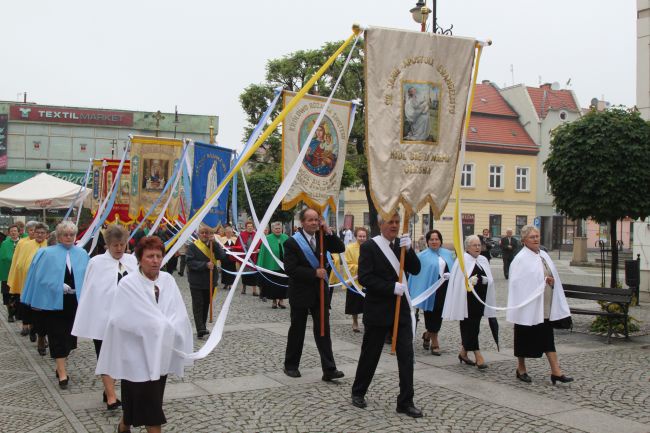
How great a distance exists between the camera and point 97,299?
20.0 feet

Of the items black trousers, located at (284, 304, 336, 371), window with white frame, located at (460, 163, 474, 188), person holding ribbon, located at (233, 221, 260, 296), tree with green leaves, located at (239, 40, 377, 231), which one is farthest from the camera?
window with white frame, located at (460, 163, 474, 188)

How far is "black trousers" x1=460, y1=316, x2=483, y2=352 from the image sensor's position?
8133mm

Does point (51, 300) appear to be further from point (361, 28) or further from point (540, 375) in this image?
point (540, 375)

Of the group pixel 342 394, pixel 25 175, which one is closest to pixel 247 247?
pixel 342 394

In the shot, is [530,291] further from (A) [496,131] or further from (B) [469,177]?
(A) [496,131]

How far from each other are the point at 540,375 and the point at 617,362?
62.6 inches

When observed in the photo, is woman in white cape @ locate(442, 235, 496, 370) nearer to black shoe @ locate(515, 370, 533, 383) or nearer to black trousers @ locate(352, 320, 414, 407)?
black shoe @ locate(515, 370, 533, 383)

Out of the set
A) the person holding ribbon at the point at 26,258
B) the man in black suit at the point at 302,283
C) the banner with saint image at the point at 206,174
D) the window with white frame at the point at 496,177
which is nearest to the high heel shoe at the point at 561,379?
the man in black suit at the point at 302,283

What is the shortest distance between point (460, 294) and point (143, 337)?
4981 mm

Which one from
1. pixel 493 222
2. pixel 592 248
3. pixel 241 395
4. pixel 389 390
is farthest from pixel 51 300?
pixel 592 248

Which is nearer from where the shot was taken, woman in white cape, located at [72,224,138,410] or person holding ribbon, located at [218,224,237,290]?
woman in white cape, located at [72,224,138,410]

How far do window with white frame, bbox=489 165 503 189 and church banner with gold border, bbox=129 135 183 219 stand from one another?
120 ft

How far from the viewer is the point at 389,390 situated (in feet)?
22.4

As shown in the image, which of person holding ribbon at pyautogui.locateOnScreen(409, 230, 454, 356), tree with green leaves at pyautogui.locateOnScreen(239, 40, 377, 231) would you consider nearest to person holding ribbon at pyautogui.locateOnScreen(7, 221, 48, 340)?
person holding ribbon at pyautogui.locateOnScreen(409, 230, 454, 356)
